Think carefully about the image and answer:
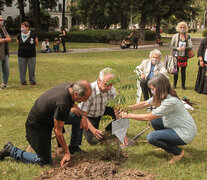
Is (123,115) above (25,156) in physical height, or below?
above

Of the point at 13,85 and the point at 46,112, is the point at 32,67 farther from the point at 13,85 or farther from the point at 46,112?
the point at 46,112

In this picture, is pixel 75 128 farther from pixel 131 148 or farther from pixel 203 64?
pixel 203 64

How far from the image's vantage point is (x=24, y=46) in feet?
27.3

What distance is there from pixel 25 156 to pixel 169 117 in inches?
84.9

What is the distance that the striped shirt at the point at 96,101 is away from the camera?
417 centimetres

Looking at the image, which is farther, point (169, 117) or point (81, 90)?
point (169, 117)

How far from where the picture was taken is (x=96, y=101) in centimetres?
422

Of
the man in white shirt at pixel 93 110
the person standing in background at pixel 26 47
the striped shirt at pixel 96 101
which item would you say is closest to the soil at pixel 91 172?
the man in white shirt at pixel 93 110

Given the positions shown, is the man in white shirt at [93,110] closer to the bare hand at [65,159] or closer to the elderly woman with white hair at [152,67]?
the bare hand at [65,159]

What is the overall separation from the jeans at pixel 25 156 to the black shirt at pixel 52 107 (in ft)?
1.70

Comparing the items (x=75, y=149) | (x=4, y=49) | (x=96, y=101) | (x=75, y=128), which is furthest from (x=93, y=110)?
(x=4, y=49)

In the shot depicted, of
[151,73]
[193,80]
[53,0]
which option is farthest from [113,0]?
[151,73]

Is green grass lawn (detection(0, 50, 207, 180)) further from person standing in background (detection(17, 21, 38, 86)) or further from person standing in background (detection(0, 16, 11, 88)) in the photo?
person standing in background (detection(17, 21, 38, 86))

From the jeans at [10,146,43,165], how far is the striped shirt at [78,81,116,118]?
3.44ft
